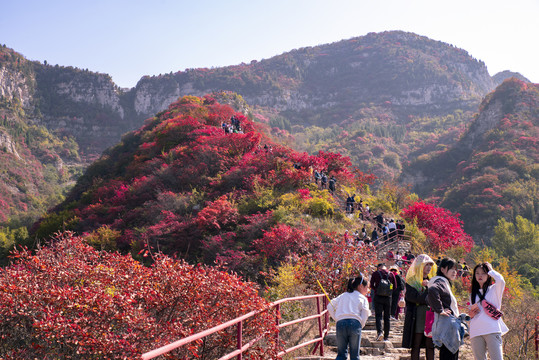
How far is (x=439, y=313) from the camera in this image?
15.5 feet

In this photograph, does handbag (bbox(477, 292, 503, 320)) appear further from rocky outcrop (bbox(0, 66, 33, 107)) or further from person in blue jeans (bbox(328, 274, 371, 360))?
rocky outcrop (bbox(0, 66, 33, 107))

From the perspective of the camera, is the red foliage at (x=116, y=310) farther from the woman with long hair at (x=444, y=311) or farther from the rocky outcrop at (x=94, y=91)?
the rocky outcrop at (x=94, y=91)

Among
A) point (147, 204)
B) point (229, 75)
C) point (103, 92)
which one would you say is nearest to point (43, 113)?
point (103, 92)

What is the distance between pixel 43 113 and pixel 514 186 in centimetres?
12639

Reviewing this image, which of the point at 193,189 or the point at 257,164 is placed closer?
the point at 193,189

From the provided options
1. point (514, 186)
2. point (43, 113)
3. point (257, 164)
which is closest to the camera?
point (257, 164)

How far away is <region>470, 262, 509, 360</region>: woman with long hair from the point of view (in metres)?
4.70

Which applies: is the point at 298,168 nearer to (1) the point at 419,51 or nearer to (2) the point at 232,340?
(2) the point at 232,340

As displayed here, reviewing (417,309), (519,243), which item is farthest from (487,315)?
(519,243)

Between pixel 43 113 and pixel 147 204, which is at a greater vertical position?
pixel 43 113

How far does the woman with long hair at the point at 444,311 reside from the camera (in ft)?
15.4

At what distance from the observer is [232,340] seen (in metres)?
5.07

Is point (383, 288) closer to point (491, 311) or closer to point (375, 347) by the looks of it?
point (375, 347)

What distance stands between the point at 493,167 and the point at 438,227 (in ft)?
129
